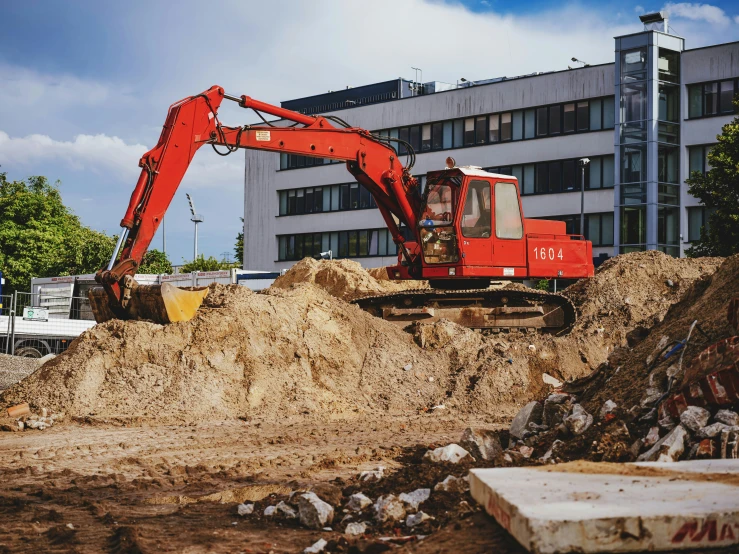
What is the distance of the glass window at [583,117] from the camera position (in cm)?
4484

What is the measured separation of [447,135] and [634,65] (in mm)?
12144

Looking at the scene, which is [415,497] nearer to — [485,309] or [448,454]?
[448,454]

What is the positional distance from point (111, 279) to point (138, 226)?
101 centimetres

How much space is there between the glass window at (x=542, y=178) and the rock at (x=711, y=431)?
40351 mm

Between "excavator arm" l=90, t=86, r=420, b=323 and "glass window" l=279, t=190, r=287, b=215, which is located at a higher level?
"glass window" l=279, t=190, r=287, b=215

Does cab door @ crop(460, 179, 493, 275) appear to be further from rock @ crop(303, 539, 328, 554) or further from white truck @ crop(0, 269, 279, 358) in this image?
rock @ crop(303, 539, 328, 554)

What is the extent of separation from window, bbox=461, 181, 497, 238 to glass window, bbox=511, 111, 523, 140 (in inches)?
1214

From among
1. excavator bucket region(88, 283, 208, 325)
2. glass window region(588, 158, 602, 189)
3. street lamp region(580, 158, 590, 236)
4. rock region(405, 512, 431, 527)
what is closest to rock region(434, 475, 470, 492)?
rock region(405, 512, 431, 527)

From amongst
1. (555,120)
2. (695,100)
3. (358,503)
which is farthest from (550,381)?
(555,120)

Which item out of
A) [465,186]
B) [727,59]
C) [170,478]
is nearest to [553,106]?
[727,59]

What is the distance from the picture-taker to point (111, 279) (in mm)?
14219

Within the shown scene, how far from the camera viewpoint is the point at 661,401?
8.09 m

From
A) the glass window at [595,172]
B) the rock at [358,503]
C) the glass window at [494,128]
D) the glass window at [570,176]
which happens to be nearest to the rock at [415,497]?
the rock at [358,503]

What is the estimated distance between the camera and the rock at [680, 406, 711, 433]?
23.2 feet
